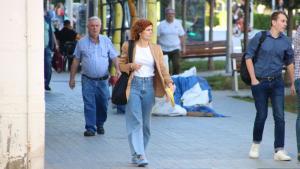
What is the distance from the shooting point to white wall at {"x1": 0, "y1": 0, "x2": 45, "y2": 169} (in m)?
8.02

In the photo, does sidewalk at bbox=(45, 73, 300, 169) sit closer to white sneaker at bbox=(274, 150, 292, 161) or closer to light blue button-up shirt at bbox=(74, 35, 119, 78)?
white sneaker at bbox=(274, 150, 292, 161)

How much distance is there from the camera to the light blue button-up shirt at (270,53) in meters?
9.59

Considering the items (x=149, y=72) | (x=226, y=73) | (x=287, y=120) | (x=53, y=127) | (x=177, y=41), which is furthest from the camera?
(x=226, y=73)

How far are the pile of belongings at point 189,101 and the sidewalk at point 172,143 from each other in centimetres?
25

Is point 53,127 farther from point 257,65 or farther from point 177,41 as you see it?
point 177,41

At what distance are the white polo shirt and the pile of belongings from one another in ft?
15.4

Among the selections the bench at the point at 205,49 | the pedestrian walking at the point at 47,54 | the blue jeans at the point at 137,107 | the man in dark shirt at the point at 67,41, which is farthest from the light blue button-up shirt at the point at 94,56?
the man in dark shirt at the point at 67,41

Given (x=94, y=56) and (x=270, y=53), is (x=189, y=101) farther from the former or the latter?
(x=270, y=53)

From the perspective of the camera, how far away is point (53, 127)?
41.2 ft

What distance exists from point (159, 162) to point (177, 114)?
4454 millimetres

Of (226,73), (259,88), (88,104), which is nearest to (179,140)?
(88,104)

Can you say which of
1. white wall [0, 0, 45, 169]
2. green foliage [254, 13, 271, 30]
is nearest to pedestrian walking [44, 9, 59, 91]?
white wall [0, 0, 45, 169]

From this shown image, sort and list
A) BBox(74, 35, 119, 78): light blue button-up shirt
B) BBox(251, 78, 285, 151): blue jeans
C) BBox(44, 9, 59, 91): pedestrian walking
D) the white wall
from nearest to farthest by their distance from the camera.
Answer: the white wall
BBox(251, 78, 285, 151): blue jeans
BBox(74, 35, 119, 78): light blue button-up shirt
BBox(44, 9, 59, 91): pedestrian walking

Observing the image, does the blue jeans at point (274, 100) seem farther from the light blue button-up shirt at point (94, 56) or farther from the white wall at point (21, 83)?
the white wall at point (21, 83)
